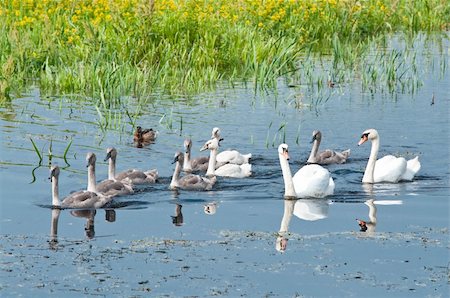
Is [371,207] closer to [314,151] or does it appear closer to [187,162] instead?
[314,151]

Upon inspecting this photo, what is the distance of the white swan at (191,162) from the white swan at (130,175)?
1.22 m

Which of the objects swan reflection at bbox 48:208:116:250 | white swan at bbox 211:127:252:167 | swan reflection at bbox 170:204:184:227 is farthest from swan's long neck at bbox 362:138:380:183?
swan reflection at bbox 48:208:116:250

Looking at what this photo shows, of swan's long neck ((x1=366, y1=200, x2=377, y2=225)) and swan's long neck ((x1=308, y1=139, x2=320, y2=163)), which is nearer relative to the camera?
swan's long neck ((x1=366, y1=200, x2=377, y2=225))

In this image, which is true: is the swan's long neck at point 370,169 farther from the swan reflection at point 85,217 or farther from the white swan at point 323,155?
the swan reflection at point 85,217

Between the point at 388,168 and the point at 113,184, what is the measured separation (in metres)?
3.98

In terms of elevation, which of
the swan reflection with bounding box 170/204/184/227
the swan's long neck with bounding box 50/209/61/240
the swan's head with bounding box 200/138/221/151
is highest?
the swan's head with bounding box 200/138/221/151

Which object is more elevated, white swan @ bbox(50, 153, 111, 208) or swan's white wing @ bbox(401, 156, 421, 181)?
swan's white wing @ bbox(401, 156, 421, 181)

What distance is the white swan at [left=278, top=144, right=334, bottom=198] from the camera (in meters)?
15.4

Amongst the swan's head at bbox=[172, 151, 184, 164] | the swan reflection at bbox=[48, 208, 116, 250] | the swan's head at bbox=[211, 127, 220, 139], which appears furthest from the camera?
the swan's head at bbox=[211, 127, 220, 139]

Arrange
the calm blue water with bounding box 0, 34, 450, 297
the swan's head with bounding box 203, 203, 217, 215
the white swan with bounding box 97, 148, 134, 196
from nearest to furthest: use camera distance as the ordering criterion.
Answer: the calm blue water with bounding box 0, 34, 450, 297 → the swan's head with bounding box 203, 203, 217, 215 → the white swan with bounding box 97, 148, 134, 196

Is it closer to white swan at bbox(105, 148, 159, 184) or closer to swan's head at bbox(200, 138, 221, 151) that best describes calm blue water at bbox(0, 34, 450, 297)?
white swan at bbox(105, 148, 159, 184)

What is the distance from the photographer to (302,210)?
14.6 meters

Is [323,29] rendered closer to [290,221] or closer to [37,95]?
[37,95]

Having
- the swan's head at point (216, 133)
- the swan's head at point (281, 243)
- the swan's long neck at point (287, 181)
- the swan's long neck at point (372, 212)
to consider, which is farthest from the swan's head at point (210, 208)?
the swan's head at point (216, 133)
